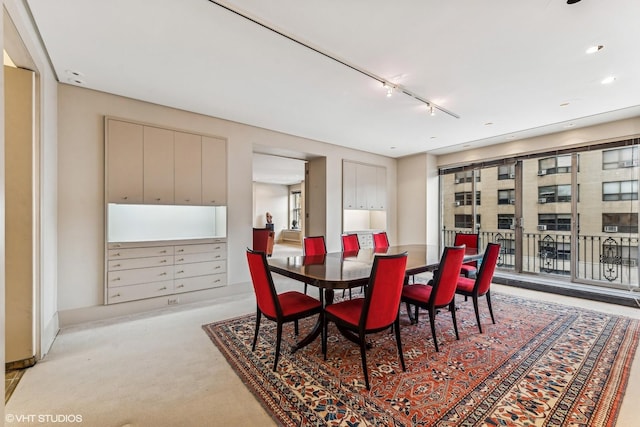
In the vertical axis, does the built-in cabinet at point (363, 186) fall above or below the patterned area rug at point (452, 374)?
→ above

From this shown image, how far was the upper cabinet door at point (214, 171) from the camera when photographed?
4027 mm

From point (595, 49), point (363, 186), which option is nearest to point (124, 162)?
point (363, 186)

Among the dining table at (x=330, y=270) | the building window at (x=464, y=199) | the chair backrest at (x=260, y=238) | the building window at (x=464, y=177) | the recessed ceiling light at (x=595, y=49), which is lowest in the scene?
the chair backrest at (x=260, y=238)

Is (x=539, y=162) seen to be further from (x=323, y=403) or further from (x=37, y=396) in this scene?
(x=37, y=396)

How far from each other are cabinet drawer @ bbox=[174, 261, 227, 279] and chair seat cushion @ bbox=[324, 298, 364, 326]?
2.36 meters

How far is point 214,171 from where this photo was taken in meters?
4.11

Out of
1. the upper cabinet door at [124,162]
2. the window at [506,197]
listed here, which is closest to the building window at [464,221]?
the window at [506,197]

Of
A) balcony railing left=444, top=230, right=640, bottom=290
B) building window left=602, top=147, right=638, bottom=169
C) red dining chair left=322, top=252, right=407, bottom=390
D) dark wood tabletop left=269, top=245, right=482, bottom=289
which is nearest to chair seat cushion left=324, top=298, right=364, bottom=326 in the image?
red dining chair left=322, top=252, right=407, bottom=390

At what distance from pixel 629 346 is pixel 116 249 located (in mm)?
5591

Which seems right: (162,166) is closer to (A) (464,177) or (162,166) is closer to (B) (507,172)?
(A) (464,177)

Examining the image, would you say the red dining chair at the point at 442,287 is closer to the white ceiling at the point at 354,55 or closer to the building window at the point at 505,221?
the white ceiling at the point at 354,55

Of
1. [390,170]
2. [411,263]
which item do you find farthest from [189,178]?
[390,170]

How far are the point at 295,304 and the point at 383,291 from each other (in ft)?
2.79

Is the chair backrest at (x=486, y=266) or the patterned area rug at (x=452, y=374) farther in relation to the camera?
the chair backrest at (x=486, y=266)
